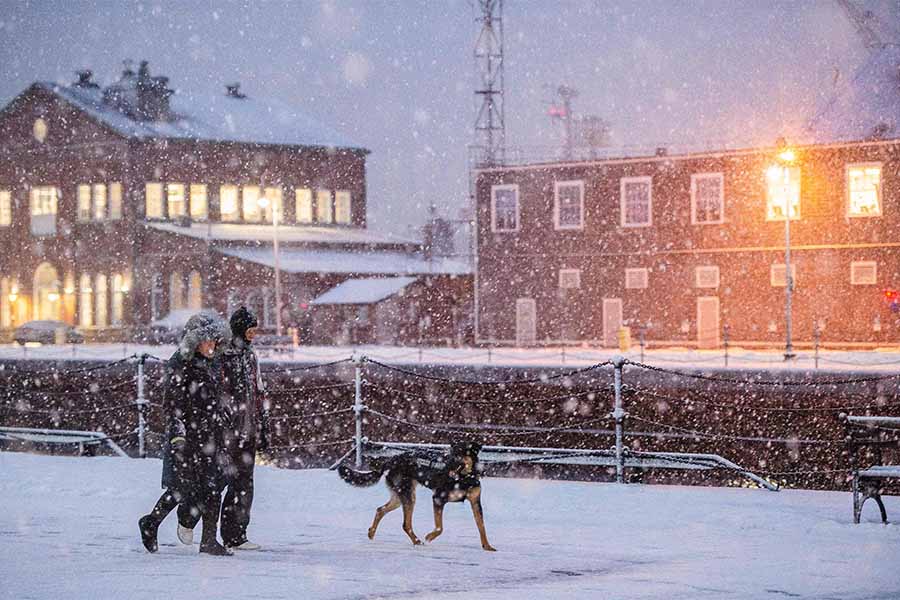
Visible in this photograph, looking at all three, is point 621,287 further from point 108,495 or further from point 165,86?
point 108,495

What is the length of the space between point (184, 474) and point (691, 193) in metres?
39.9

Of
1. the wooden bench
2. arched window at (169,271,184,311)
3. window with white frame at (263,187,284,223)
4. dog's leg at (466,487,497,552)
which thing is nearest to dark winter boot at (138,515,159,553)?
dog's leg at (466,487,497,552)

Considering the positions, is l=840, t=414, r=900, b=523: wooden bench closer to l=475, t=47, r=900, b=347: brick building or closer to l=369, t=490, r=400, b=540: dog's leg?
l=369, t=490, r=400, b=540: dog's leg

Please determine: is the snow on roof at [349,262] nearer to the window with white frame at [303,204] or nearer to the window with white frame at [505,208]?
the window with white frame at [303,204]

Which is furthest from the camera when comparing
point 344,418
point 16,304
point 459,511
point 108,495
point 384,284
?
point 16,304

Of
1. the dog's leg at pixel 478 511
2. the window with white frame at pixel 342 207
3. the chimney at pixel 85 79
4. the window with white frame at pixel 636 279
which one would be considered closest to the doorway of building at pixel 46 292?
the chimney at pixel 85 79

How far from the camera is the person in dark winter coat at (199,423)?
31.2 feet

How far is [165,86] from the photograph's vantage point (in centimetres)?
6719

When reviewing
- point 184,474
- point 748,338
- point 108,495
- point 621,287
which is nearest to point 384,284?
point 621,287

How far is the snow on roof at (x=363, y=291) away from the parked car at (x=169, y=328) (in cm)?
549

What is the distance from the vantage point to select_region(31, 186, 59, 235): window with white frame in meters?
64.8

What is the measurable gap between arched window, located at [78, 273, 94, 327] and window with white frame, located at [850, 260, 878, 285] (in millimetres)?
35200

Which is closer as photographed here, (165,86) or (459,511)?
(459,511)

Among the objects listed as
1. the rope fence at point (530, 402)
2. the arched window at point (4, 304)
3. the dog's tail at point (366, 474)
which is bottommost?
the rope fence at point (530, 402)
